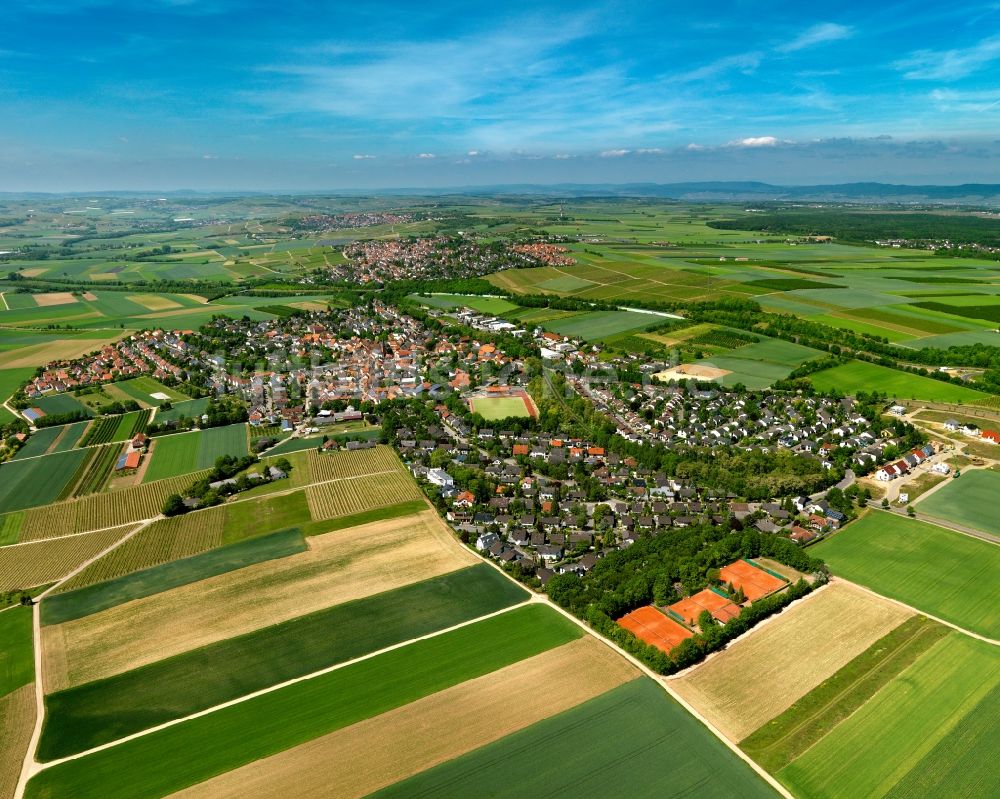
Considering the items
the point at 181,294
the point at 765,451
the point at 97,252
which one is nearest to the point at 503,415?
the point at 765,451

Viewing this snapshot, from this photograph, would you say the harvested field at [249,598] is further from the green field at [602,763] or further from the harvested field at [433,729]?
the green field at [602,763]

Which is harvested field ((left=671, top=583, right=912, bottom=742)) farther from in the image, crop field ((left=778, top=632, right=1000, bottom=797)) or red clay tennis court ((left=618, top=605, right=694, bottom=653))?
crop field ((left=778, top=632, right=1000, bottom=797))

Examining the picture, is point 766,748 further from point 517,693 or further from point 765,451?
point 765,451

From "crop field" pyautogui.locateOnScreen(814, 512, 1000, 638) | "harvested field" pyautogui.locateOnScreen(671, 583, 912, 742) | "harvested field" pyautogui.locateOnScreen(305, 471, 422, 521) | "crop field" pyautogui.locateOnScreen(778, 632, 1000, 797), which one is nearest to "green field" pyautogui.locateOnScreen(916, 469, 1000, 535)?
"crop field" pyautogui.locateOnScreen(814, 512, 1000, 638)

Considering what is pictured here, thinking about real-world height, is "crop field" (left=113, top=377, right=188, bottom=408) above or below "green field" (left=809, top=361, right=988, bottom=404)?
below

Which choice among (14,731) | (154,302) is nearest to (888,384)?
(14,731)

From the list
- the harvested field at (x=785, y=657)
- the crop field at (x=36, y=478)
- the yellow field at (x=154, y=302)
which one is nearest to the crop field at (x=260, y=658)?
the harvested field at (x=785, y=657)
